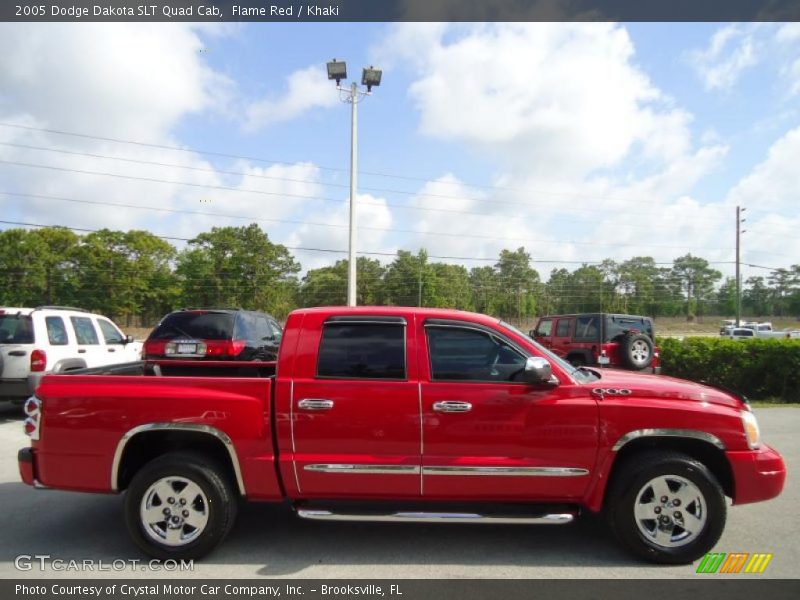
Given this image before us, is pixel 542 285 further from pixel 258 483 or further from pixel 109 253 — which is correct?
pixel 258 483

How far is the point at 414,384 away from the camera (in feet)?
13.1

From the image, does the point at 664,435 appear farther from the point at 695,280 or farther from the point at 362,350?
the point at 695,280

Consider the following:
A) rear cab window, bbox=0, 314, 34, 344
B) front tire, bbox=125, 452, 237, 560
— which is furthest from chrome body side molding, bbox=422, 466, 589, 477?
rear cab window, bbox=0, 314, 34, 344

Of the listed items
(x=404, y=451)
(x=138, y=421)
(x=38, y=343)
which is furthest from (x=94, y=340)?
(x=404, y=451)

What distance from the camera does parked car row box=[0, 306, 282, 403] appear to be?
876 cm

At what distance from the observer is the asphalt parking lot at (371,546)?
3783 millimetres

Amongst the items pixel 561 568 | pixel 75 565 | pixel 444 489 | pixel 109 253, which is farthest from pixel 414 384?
pixel 109 253

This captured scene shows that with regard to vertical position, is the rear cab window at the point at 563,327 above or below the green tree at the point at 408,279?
below

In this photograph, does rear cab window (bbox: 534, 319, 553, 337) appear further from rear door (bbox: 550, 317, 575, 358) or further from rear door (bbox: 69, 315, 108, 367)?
rear door (bbox: 69, 315, 108, 367)

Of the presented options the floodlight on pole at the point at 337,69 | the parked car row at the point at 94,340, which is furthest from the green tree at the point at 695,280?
the parked car row at the point at 94,340

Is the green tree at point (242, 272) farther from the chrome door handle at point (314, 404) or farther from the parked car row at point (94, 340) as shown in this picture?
the chrome door handle at point (314, 404)

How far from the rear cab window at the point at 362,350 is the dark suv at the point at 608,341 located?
9.82 meters

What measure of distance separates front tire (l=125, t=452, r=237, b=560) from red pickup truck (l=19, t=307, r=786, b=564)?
0.01 m

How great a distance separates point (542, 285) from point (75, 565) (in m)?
59.2
